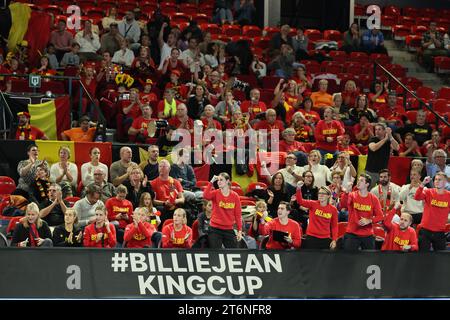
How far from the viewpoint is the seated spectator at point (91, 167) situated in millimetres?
14055

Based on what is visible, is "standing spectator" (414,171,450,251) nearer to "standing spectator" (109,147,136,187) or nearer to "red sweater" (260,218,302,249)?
"red sweater" (260,218,302,249)

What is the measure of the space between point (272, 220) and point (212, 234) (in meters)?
0.85

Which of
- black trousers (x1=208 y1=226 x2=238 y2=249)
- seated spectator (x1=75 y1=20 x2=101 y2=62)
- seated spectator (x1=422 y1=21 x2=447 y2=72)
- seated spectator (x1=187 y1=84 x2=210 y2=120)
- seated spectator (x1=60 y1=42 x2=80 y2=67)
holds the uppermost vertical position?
seated spectator (x1=75 y1=20 x2=101 y2=62)

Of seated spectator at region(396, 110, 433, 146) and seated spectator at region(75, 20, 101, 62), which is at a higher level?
seated spectator at region(75, 20, 101, 62)

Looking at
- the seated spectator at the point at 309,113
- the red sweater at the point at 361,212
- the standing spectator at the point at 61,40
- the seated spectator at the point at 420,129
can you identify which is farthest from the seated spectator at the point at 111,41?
the red sweater at the point at 361,212

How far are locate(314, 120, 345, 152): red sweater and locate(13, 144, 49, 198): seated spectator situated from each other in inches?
173

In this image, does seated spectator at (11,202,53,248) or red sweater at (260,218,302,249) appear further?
red sweater at (260,218,302,249)

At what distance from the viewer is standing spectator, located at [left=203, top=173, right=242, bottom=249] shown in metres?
12.4

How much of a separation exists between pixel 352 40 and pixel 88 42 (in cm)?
594

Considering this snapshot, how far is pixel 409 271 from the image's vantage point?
1168cm

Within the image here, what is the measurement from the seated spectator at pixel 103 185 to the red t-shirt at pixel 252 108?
362cm

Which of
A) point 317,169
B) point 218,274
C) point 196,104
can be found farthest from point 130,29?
point 218,274

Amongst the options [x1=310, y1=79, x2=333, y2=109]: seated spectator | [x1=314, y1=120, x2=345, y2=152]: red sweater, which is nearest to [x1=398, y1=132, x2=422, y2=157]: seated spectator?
[x1=314, y1=120, x2=345, y2=152]: red sweater
